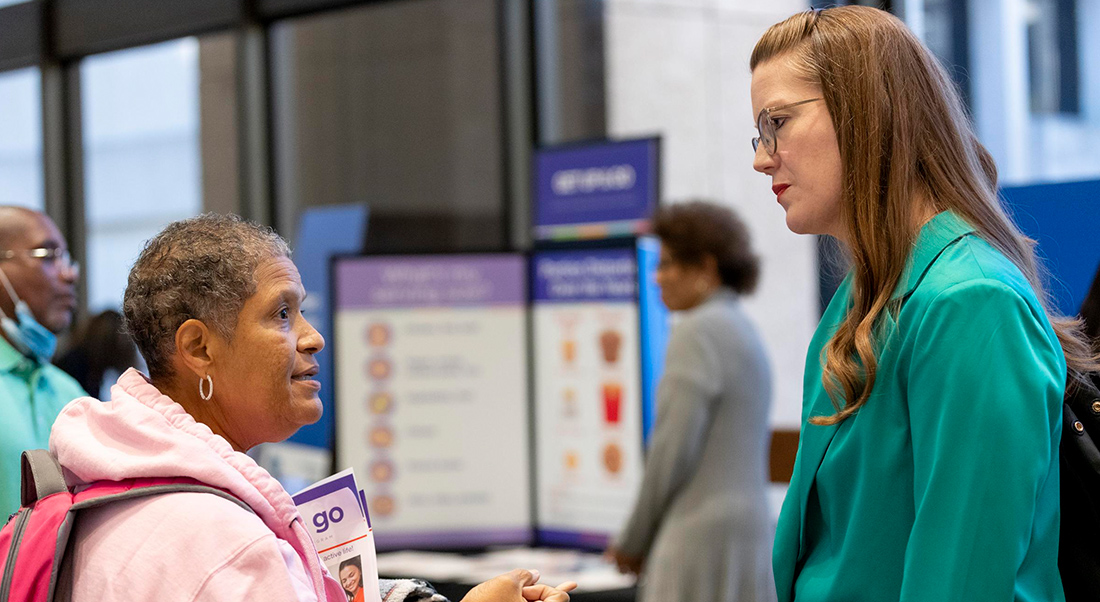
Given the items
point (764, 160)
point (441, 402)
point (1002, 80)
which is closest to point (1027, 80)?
point (1002, 80)

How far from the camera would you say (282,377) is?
145cm

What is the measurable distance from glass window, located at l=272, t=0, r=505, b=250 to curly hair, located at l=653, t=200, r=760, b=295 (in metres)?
3.02

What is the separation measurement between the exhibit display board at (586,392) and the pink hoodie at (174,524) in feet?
10.2

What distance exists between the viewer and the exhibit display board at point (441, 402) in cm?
465

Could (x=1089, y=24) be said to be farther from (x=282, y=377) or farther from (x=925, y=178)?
(x=282, y=377)

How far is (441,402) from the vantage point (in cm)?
Answer: 466

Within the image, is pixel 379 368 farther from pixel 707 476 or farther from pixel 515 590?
pixel 515 590

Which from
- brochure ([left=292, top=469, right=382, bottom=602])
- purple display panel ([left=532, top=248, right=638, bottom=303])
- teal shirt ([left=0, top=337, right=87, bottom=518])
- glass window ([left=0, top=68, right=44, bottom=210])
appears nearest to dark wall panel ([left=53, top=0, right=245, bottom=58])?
glass window ([left=0, top=68, right=44, bottom=210])

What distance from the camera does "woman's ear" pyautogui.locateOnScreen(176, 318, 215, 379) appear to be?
1.40m

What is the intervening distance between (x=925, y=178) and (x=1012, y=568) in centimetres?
52

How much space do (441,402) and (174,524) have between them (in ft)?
11.3

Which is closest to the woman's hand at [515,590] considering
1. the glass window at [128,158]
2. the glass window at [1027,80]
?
the glass window at [1027,80]

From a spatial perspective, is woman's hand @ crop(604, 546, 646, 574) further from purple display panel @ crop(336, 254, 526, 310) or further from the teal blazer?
the teal blazer

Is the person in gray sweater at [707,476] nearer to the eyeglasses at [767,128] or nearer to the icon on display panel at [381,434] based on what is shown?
the icon on display panel at [381,434]
